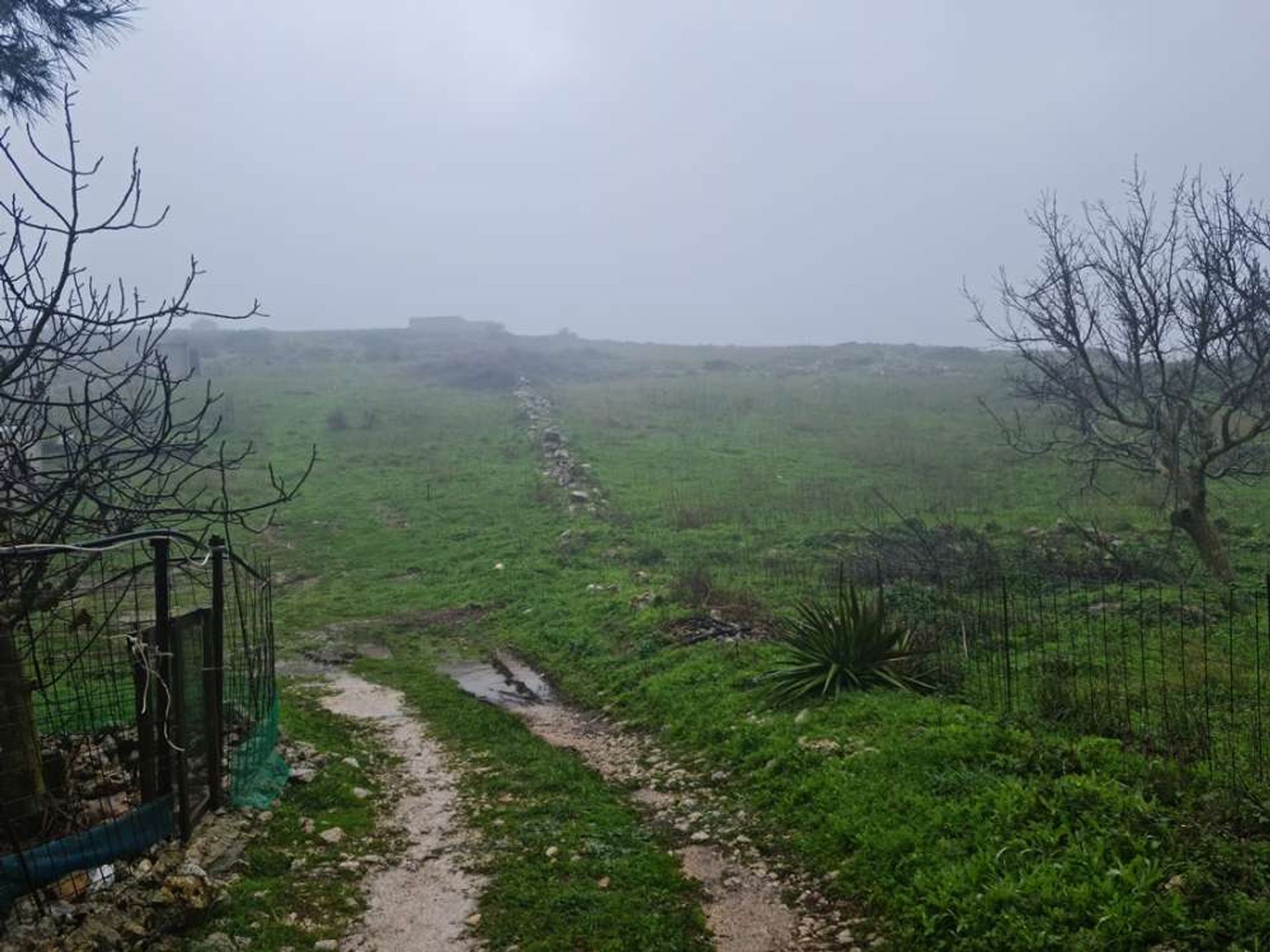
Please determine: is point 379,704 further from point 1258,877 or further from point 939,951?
point 1258,877

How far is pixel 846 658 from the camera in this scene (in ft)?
29.2

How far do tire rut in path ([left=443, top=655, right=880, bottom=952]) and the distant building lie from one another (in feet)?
230

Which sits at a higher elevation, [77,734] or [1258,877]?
[1258,877]

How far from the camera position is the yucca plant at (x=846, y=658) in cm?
866

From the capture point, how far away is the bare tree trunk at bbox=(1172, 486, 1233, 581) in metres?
13.5

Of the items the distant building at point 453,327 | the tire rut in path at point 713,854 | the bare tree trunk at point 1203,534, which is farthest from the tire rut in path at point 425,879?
the distant building at point 453,327

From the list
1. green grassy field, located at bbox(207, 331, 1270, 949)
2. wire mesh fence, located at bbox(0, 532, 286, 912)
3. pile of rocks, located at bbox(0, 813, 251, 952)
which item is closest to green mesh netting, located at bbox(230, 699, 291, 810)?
wire mesh fence, located at bbox(0, 532, 286, 912)

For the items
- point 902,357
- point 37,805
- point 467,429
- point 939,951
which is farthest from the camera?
point 902,357

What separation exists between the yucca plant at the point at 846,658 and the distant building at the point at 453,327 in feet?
232

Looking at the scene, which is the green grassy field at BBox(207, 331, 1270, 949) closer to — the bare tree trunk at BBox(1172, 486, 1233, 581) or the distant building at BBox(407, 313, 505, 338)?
the bare tree trunk at BBox(1172, 486, 1233, 581)

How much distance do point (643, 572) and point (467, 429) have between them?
2174 centimetres

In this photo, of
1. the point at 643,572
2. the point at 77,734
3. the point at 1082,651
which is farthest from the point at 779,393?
the point at 77,734

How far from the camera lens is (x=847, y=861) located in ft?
18.6

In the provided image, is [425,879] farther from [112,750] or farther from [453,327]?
[453,327]
